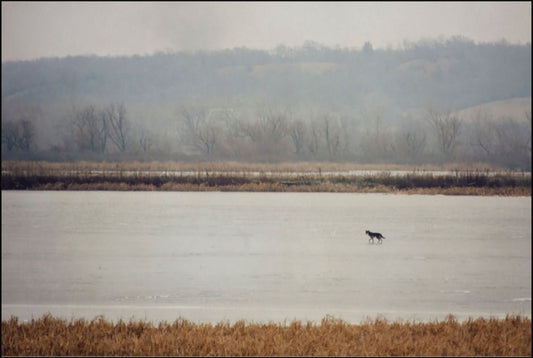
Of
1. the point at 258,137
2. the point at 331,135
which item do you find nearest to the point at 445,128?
the point at 331,135

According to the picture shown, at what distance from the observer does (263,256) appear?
25.6 ft

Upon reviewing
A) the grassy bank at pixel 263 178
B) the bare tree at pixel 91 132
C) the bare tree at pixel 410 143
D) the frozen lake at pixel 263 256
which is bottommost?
the frozen lake at pixel 263 256

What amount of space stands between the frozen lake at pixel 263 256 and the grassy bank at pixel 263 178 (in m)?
0.20

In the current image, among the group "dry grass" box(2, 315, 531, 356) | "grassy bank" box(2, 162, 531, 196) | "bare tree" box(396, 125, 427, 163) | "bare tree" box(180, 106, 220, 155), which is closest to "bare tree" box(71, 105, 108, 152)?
"grassy bank" box(2, 162, 531, 196)

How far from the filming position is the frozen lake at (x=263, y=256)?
20.0 feet

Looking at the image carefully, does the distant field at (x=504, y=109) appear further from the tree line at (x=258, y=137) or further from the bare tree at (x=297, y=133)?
the bare tree at (x=297, y=133)

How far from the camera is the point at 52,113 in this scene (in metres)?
8.30

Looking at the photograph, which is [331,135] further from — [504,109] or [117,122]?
[117,122]

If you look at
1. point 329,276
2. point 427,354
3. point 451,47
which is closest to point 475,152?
point 451,47

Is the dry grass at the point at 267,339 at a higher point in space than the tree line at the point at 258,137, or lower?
lower

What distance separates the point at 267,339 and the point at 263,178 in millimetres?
6032

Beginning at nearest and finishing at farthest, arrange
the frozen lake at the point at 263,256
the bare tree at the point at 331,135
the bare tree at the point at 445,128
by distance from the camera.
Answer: the frozen lake at the point at 263,256 < the bare tree at the point at 445,128 < the bare tree at the point at 331,135

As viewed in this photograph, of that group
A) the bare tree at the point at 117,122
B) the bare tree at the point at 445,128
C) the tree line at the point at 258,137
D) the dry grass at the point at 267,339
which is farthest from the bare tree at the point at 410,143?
the bare tree at the point at 117,122

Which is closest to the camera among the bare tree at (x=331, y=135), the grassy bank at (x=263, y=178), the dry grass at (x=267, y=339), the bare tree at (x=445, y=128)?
the dry grass at (x=267, y=339)
